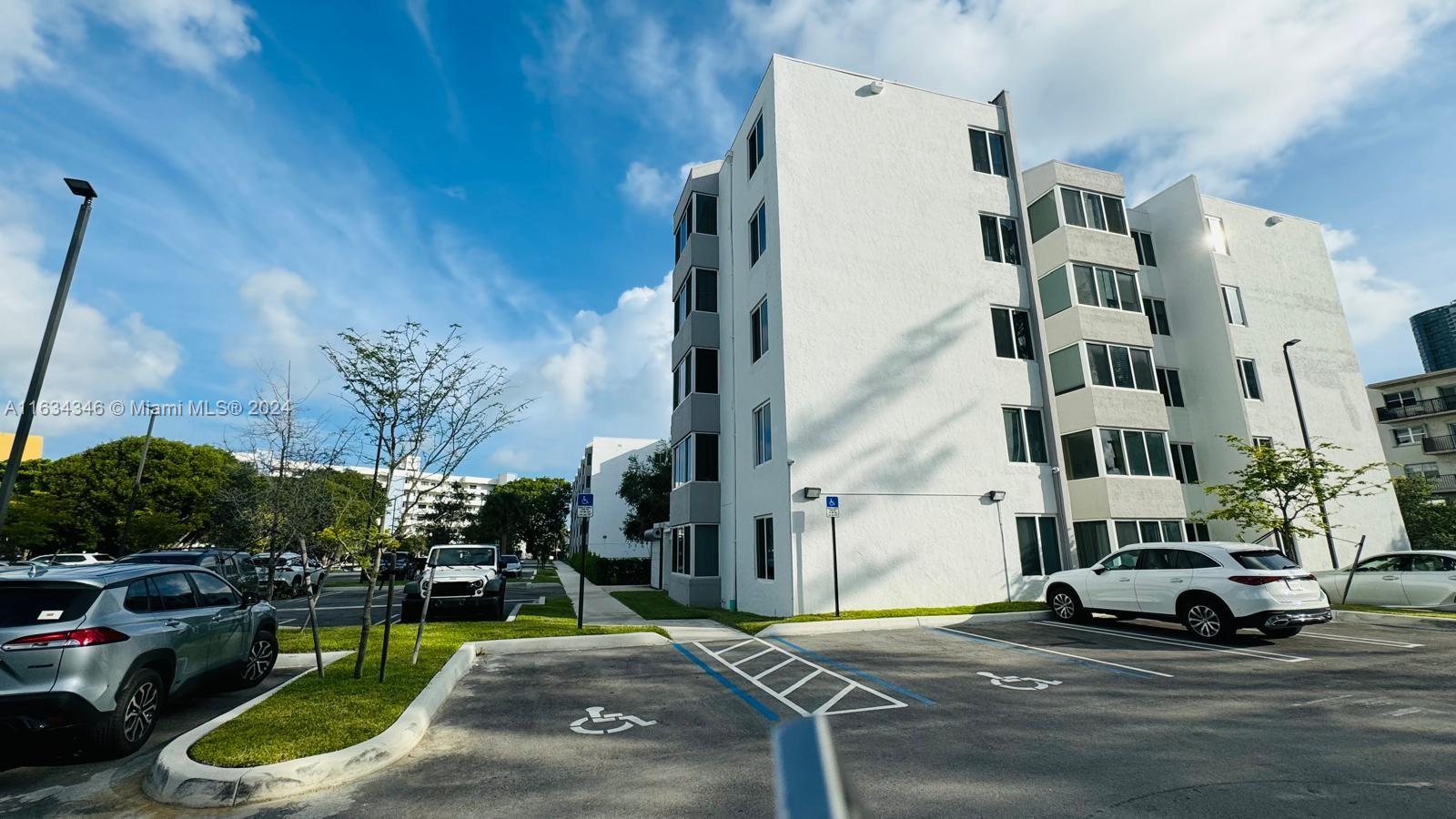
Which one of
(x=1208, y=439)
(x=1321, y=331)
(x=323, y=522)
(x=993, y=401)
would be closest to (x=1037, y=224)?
(x=993, y=401)

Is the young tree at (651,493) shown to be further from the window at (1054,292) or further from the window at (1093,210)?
the window at (1093,210)

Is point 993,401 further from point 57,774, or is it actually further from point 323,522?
point 57,774

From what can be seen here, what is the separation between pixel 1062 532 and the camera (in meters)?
18.2

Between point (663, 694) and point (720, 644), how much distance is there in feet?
14.3

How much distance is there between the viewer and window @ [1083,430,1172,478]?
19.5 meters

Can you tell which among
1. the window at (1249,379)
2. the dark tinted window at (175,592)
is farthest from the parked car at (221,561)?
the window at (1249,379)

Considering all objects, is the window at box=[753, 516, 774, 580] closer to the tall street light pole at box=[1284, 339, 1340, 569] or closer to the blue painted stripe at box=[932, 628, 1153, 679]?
the blue painted stripe at box=[932, 628, 1153, 679]

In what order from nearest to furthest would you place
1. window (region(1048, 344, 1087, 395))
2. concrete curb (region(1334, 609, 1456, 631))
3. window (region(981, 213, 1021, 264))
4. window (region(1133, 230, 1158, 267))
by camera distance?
concrete curb (region(1334, 609, 1456, 631)) → window (region(1048, 344, 1087, 395)) → window (region(981, 213, 1021, 264)) → window (region(1133, 230, 1158, 267))

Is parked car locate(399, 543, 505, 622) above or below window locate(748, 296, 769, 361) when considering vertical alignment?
below

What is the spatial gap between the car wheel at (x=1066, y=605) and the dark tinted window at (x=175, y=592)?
1595 centimetres

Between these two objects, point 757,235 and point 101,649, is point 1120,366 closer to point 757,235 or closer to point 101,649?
point 757,235

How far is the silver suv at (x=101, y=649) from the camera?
5.70m

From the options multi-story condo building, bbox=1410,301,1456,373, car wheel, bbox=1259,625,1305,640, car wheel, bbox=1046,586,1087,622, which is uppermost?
multi-story condo building, bbox=1410,301,1456,373

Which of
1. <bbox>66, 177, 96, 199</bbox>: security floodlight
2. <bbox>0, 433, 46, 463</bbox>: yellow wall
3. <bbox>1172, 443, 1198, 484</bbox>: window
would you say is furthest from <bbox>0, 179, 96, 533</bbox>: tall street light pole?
<bbox>0, 433, 46, 463</bbox>: yellow wall
